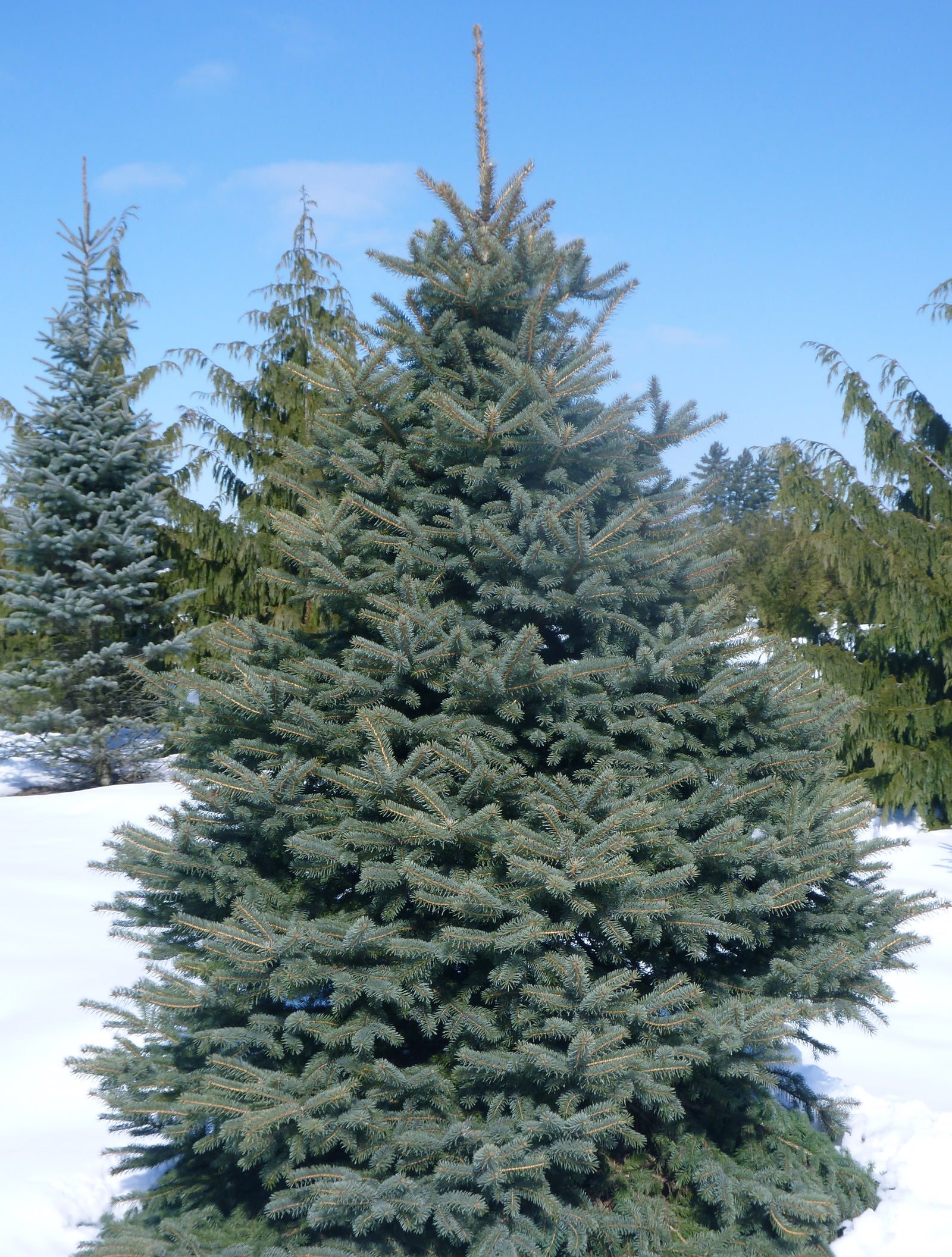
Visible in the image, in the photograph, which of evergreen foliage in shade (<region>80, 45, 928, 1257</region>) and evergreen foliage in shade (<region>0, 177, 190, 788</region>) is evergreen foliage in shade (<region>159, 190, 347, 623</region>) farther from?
evergreen foliage in shade (<region>80, 45, 928, 1257</region>)

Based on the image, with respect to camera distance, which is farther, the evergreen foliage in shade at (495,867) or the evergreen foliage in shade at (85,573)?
the evergreen foliage in shade at (85,573)

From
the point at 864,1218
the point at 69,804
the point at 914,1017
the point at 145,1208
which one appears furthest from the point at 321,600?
the point at 69,804

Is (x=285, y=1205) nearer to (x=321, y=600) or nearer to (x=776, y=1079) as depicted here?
(x=776, y=1079)

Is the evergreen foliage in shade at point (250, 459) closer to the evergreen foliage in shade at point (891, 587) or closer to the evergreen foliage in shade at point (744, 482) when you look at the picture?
the evergreen foliage in shade at point (891, 587)

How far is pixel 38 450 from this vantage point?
1177 cm

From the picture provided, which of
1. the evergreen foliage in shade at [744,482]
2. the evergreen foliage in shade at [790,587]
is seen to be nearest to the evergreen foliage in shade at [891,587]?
the evergreen foliage in shade at [790,587]

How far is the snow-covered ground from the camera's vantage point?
386cm

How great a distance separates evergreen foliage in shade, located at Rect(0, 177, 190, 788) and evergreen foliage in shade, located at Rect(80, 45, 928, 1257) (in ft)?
25.4

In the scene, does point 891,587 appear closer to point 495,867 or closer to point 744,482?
point 495,867

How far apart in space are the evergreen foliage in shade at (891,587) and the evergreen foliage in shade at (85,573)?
8.34 meters

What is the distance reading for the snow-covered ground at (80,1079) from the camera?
386cm

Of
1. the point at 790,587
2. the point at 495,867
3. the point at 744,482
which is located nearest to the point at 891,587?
the point at 790,587

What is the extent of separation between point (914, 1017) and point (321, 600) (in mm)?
5300

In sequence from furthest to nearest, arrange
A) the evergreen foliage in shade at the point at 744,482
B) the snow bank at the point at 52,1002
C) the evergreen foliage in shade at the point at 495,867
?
the evergreen foliage in shade at the point at 744,482
the snow bank at the point at 52,1002
the evergreen foliage in shade at the point at 495,867
